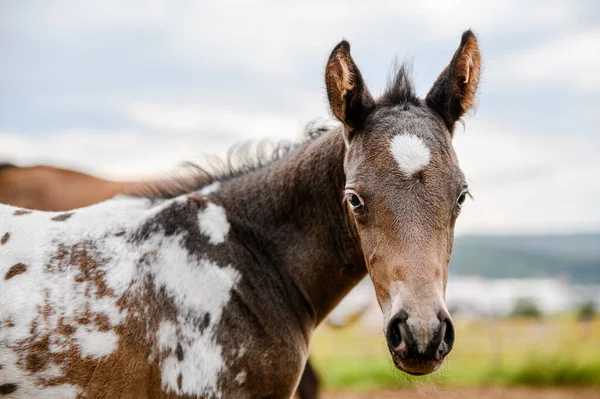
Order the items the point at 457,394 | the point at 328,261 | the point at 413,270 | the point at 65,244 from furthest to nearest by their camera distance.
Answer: the point at 457,394 → the point at 328,261 → the point at 65,244 → the point at 413,270

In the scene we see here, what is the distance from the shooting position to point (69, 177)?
28.8 ft

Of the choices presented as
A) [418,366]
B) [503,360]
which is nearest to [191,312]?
[418,366]

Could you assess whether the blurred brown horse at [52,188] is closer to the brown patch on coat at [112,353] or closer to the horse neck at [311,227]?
the horse neck at [311,227]

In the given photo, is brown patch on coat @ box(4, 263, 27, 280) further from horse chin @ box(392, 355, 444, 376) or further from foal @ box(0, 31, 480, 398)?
horse chin @ box(392, 355, 444, 376)

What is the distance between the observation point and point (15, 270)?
298 centimetres

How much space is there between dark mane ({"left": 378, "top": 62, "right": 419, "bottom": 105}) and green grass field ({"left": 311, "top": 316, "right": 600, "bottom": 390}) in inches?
302

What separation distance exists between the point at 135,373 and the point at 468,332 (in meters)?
14.7

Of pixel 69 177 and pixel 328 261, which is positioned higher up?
pixel 328 261

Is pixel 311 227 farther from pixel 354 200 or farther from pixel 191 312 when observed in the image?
pixel 191 312

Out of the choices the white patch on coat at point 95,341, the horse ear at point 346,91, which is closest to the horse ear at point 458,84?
the horse ear at point 346,91

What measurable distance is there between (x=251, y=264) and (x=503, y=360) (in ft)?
37.8

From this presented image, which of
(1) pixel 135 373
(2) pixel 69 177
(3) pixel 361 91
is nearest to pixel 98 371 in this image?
(1) pixel 135 373

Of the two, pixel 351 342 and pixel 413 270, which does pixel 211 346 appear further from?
pixel 351 342

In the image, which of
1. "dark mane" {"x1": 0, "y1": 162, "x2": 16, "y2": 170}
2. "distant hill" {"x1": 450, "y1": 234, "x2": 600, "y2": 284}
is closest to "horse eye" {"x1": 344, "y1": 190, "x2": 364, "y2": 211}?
"dark mane" {"x1": 0, "y1": 162, "x2": 16, "y2": 170}
